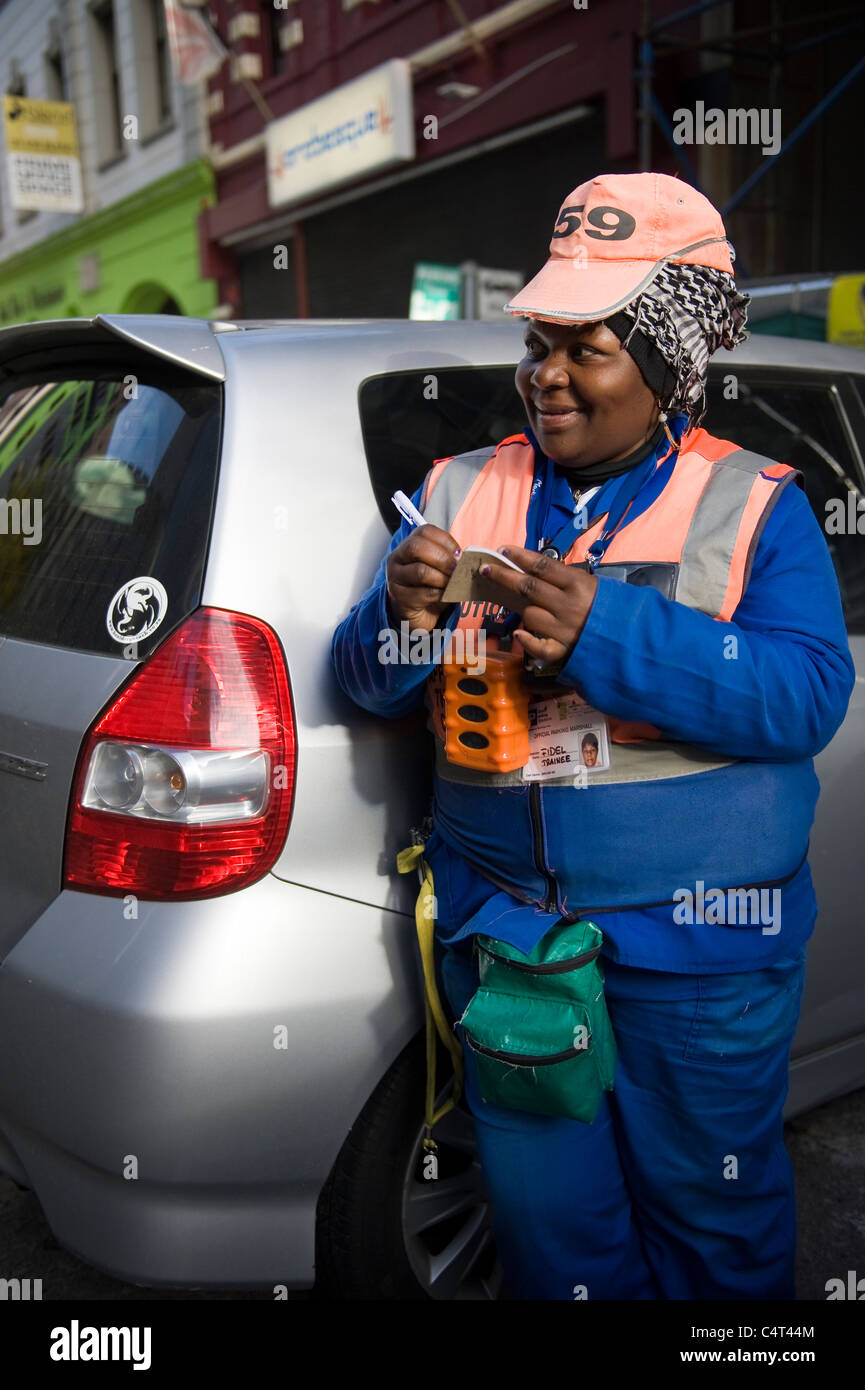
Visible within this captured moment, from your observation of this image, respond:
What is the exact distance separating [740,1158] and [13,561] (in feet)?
5.12

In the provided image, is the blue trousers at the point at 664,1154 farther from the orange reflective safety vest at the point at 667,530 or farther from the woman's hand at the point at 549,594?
the woman's hand at the point at 549,594

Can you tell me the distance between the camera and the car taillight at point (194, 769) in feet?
5.33

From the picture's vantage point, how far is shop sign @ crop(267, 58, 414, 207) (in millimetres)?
10930

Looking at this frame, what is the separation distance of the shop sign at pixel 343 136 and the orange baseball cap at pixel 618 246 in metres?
10.3

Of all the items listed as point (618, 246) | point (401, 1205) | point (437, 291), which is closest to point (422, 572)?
point (618, 246)

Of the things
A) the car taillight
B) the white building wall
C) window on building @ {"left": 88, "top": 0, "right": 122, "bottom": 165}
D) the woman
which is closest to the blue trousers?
the woman

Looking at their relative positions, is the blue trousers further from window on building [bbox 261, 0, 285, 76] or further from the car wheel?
window on building [bbox 261, 0, 285, 76]

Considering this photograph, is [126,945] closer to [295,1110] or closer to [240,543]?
[295,1110]

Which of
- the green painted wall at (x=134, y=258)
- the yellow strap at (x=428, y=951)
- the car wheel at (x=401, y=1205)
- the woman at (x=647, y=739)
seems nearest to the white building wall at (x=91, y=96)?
the green painted wall at (x=134, y=258)

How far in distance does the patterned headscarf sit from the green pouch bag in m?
0.77

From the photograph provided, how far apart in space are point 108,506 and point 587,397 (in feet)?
2.64

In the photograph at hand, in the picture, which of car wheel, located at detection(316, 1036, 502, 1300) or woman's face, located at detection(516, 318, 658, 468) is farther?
car wheel, located at detection(316, 1036, 502, 1300)

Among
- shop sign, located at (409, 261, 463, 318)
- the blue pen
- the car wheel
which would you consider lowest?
the car wheel

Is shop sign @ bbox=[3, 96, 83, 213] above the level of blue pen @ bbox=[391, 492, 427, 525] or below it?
above
